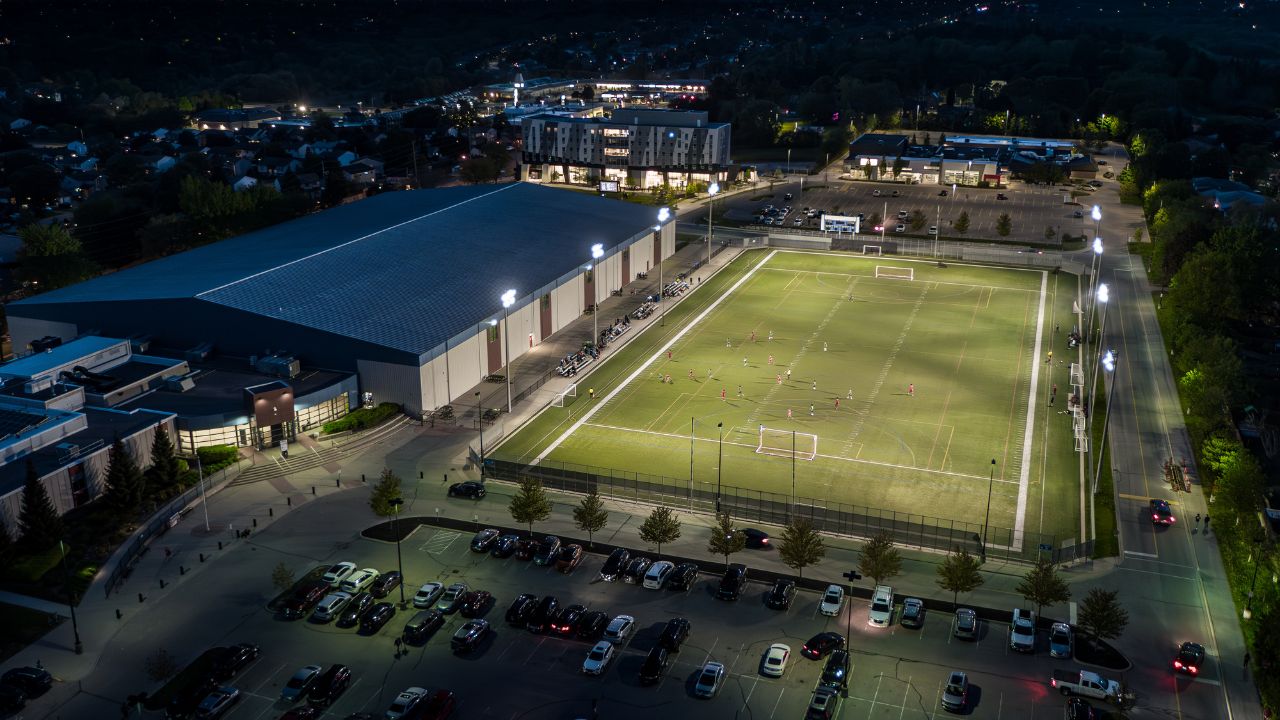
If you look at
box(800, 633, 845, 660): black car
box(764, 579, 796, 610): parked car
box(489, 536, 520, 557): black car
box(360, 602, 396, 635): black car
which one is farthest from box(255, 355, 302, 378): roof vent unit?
box(800, 633, 845, 660): black car

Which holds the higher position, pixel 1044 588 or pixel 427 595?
pixel 1044 588

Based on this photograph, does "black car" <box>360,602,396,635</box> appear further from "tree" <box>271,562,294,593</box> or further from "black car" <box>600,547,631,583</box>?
"black car" <box>600,547,631,583</box>

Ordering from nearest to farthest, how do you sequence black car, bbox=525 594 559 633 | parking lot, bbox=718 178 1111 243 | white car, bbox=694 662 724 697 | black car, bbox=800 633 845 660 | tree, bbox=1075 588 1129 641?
white car, bbox=694 662 724 697 < tree, bbox=1075 588 1129 641 < black car, bbox=800 633 845 660 < black car, bbox=525 594 559 633 < parking lot, bbox=718 178 1111 243

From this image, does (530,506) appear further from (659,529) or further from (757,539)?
(757,539)

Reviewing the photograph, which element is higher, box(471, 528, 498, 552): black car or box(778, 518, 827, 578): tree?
box(778, 518, 827, 578): tree

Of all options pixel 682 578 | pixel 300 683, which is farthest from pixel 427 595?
pixel 682 578

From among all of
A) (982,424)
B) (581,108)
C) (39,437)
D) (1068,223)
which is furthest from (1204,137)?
(39,437)
